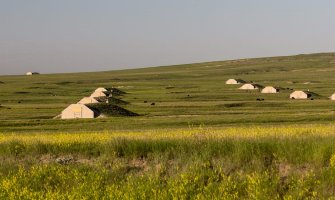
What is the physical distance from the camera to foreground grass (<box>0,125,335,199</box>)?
1393 cm

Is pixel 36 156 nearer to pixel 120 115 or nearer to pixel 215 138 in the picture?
pixel 215 138

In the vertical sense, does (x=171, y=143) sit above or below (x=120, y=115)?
above

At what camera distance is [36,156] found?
18.2m

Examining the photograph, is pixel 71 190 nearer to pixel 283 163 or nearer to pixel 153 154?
pixel 153 154

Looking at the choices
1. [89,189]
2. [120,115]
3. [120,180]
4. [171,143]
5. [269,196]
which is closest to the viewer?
[269,196]

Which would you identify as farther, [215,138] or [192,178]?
[215,138]

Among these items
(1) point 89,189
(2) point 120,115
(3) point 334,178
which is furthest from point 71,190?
(2) point 120,115

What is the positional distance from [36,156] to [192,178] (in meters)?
6.15

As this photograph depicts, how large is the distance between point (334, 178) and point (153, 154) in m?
5.55

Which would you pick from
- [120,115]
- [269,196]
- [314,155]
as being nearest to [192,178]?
[269,196]

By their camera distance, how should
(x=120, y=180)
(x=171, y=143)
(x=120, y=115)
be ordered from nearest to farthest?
1. (x=120, y=180)
2. (x=171, y=143)
3. (x=120, y=115)

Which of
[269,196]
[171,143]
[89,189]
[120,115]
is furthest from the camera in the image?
[120,115]

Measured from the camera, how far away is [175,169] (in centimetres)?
1568

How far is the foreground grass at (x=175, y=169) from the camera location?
1393cm
